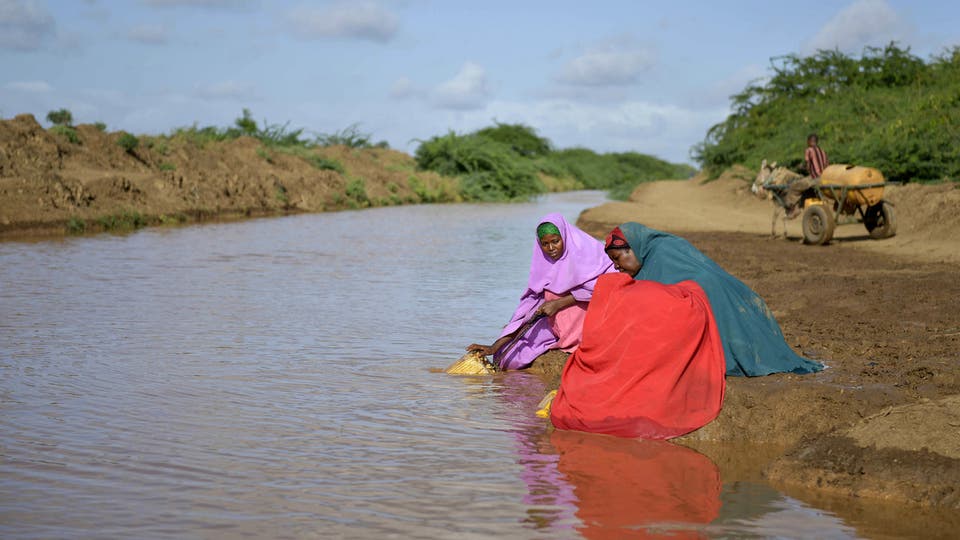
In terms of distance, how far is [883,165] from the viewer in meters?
20.7

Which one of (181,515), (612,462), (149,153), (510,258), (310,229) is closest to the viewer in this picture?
(181,515)

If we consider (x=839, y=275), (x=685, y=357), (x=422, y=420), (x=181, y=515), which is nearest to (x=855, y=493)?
(x=685, y=357)

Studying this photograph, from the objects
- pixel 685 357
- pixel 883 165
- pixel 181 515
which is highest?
pixel 883 165

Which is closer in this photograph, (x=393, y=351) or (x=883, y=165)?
(x=393, y=351)

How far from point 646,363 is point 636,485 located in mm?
740

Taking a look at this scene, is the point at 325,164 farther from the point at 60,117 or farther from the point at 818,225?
the point at 818,225

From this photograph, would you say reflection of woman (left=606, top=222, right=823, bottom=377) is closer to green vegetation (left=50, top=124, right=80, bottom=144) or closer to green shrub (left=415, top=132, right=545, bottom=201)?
green vegetation (left=50, top=124, right=80, bottom=144)

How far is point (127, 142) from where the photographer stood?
27.4 meters

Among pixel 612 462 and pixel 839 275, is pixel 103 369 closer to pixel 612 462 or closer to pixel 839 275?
pixel 612 462

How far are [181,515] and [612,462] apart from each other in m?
2.05

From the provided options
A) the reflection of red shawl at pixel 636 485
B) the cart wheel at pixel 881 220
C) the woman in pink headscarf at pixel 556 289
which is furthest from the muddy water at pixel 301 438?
the cart wheel at pixel 881 220

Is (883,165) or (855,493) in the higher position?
(883,165)

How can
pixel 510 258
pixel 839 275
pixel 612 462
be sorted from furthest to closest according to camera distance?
pixel 510 258, pixel 839 275, pixel 612 462

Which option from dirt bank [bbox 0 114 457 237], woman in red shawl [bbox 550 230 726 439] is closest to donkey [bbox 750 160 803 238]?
woman in red shawl [bbox 550 230 726 439]
